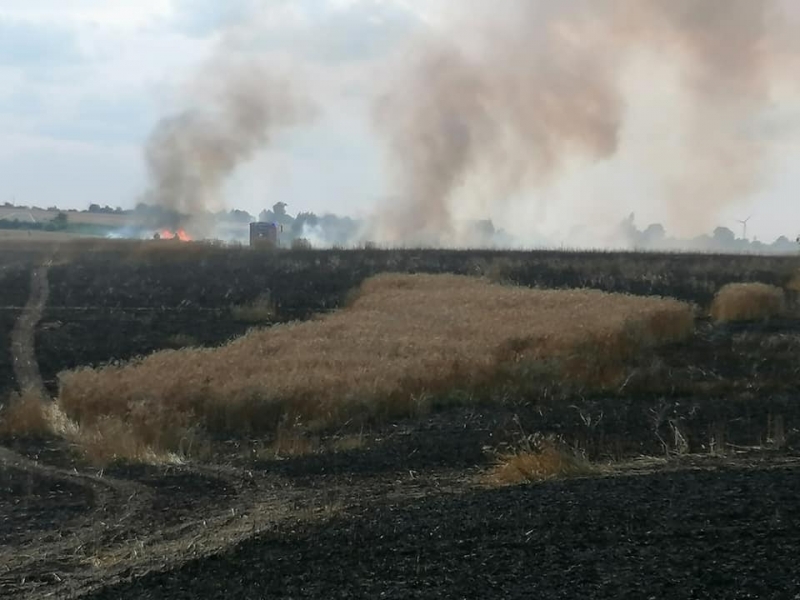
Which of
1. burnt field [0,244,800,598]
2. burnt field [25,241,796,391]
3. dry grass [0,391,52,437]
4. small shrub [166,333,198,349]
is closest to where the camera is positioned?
burnt field [0,244,800,598]

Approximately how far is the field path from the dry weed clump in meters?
1.20

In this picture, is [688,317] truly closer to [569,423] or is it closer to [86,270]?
[569,423]

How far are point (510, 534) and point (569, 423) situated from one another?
7.95 metres

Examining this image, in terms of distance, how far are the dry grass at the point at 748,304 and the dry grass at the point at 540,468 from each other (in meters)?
21.1

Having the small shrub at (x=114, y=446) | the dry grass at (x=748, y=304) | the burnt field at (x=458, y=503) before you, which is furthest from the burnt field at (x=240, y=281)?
the small shrub at (x=114, y=446)

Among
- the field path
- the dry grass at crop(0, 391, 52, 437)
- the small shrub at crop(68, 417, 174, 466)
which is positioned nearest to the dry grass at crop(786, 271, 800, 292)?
→ the field path

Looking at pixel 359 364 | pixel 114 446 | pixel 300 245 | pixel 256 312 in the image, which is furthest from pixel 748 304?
pixel 300 245

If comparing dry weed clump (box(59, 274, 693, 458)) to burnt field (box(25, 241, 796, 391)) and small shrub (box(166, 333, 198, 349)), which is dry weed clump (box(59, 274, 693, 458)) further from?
burnt field (box(25, 241, 796, 391))

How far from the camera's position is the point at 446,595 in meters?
6.74

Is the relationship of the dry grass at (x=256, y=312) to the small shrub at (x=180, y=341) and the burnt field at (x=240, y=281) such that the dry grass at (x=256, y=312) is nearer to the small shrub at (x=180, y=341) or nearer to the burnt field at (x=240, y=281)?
the burnt field at (x=240, y=281)

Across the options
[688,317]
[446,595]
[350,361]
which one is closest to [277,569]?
[446,595]

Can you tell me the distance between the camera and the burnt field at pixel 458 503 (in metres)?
7.13

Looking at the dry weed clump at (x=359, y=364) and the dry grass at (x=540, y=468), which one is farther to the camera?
the dry weed clump at (x=359, y=364)

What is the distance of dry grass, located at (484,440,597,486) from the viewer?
10789 millimetres
